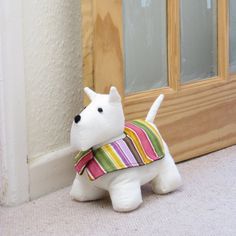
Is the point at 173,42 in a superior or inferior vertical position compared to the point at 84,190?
superior

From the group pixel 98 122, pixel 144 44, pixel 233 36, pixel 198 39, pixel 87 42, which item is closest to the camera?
pixel 98 122

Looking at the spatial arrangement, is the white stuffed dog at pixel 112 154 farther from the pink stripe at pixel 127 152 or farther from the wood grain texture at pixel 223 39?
the wood grain texture at pixel 223 39

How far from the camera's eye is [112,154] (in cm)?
119

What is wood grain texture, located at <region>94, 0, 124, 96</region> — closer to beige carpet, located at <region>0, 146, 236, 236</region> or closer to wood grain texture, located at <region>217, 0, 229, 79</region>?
beige carpet, located at <region>0, 146, 236, 236</region>

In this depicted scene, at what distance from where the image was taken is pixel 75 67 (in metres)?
1.38

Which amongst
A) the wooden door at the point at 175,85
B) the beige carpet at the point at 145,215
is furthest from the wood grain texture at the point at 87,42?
the beige carpet at the point at 145,215

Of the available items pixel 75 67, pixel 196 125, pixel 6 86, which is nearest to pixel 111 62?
pixel 75 67

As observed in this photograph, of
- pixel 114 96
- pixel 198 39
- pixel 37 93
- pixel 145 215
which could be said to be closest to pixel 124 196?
pixel 145 215

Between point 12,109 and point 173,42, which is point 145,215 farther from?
point 173,42

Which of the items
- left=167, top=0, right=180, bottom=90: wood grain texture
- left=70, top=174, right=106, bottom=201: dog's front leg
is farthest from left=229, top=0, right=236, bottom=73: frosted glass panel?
left=70, top=174, right=106, bottom=201: dog's front leg

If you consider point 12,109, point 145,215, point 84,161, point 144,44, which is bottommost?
point 145,215

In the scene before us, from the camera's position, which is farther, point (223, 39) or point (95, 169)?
point (223, 39)

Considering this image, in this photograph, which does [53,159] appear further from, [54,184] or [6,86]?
[6,86]

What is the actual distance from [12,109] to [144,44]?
402mm
